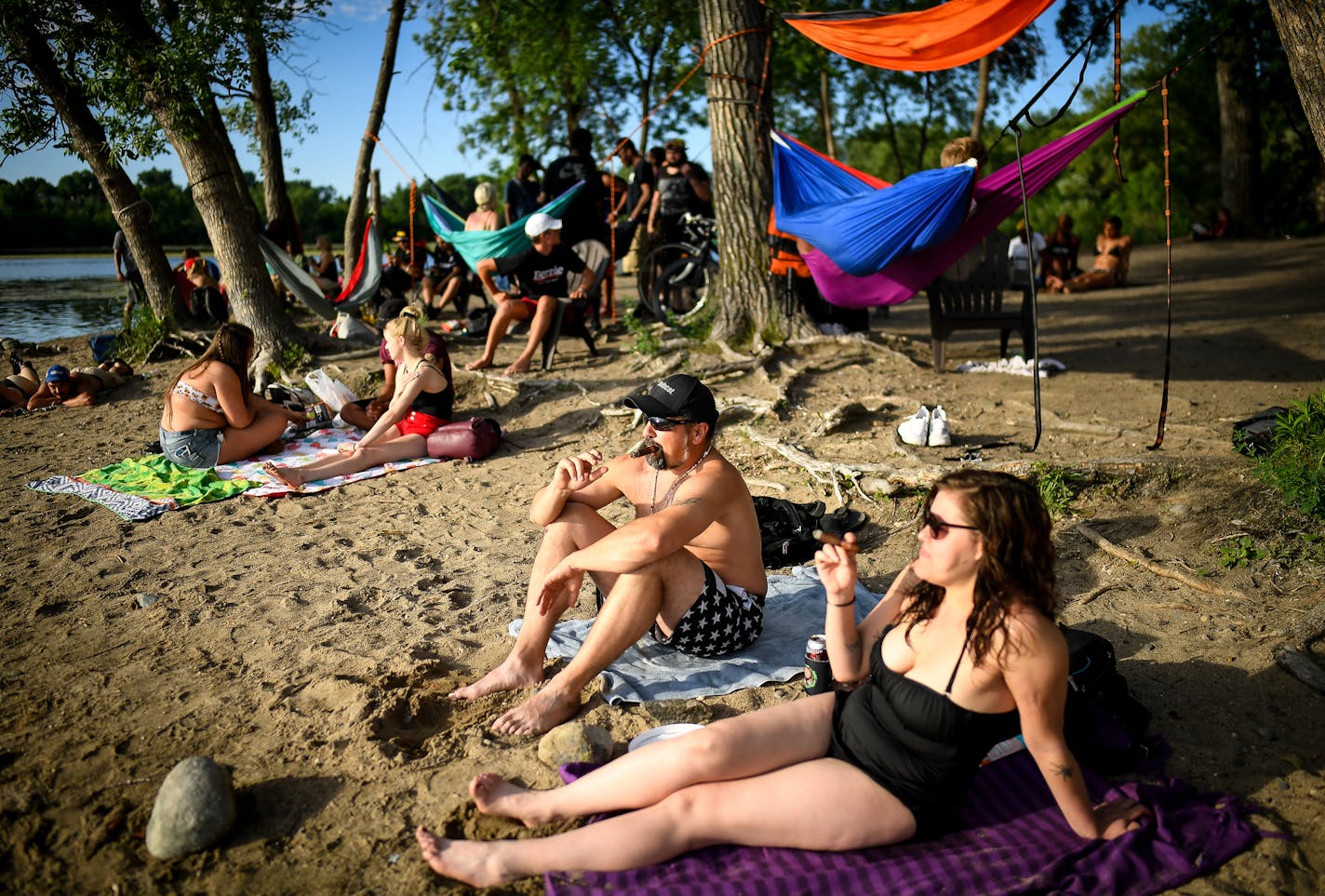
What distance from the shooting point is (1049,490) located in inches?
163

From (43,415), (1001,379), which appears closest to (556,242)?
(1001,379)

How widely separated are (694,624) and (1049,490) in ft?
6.93

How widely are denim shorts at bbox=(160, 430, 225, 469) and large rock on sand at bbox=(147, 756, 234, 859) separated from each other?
3.57m

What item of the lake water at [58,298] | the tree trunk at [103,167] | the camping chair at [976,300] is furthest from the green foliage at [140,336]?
the camping chair at [976,300]

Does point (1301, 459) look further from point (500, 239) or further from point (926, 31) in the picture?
point (500, 239)

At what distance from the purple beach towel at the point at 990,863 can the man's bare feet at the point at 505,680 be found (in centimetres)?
100

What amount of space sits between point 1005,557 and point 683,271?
257 inches

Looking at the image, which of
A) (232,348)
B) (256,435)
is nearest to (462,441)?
(256,435)

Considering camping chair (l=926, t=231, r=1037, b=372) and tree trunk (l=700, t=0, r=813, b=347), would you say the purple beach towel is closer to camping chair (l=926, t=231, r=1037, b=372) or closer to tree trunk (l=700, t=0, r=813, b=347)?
camping chair (l=926, t=231, r=1037, b=372)

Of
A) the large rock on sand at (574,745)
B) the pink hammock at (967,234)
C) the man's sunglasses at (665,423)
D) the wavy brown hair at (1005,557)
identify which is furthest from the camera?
the pink hammock at (967,234)

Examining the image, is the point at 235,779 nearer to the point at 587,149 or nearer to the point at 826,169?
the point at 826,169

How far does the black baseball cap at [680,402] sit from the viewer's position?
280 centimetres

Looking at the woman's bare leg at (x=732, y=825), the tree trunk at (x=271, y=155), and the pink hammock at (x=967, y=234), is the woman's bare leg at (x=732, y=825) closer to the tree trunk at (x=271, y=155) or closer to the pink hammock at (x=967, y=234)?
the pink hammock at (x=967, y=234)

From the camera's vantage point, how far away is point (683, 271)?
8.20 metres
